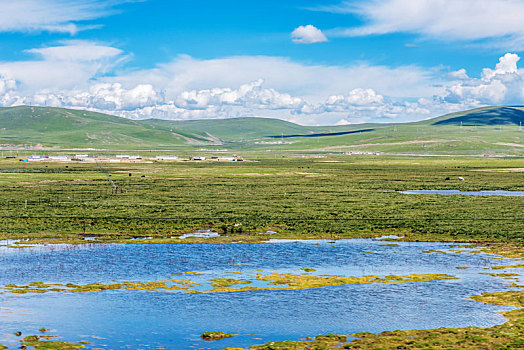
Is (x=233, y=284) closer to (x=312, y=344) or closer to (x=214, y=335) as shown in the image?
(x=214, y=335)

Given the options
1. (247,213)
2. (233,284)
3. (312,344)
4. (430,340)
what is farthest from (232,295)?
(247,213)

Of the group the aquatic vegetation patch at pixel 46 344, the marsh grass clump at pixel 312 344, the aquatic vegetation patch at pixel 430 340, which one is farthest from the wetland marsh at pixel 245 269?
the aquatic vegetation patch at pixel 46 344

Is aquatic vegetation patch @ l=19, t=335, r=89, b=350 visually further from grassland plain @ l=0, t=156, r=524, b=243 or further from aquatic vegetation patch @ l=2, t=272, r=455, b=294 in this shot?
grassland plain @ l=0, t=156, r=524, b=243

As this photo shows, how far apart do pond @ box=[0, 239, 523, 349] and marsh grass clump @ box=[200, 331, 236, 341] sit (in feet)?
1.57

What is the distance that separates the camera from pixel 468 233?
60.8 metres

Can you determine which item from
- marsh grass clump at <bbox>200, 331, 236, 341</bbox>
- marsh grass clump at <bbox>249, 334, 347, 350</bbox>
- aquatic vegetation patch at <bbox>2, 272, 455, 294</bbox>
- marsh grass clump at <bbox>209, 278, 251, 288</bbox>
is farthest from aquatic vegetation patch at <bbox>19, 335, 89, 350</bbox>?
marsh grass clump at <bbox>209, 278, 251, 288</bbox>

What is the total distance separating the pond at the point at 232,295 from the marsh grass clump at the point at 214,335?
1.57ft

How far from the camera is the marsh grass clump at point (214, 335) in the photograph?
2912 centimetres

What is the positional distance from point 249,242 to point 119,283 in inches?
739

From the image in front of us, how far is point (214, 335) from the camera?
29344mm

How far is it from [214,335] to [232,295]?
7.53m

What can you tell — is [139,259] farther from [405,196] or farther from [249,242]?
[405,196]

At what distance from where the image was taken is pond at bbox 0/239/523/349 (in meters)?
30.5

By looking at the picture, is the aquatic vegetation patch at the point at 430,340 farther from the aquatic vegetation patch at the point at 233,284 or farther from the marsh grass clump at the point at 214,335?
the aquatic vegetation patch at the point at 233,284
